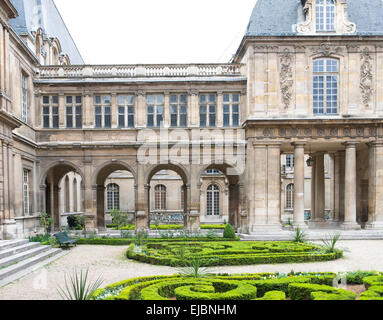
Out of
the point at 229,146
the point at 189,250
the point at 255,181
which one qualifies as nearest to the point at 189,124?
the point at 229,146

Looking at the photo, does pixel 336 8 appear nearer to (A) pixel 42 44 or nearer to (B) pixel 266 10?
(B) pixel 266 10

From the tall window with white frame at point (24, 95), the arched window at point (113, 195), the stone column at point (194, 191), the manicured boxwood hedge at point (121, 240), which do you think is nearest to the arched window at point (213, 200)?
the arched window at point (113, 195)

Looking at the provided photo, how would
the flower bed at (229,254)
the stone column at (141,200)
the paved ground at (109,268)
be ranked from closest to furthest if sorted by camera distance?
the paved ground at (109,268) < the flower bed at (229,254) < the stone column at (141,200)

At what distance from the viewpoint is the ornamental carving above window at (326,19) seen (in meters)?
23.3

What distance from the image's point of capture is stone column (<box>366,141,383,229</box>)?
22.8 metres

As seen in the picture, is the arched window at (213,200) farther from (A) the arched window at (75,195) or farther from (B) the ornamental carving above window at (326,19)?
(B) the ornamental carving above window at (326,19)

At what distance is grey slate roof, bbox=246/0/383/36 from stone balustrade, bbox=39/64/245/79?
258cm

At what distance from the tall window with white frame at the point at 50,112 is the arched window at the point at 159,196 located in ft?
51.4

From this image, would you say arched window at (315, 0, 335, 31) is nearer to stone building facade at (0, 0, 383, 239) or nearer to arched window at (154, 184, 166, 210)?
stone building facade at (0, 0, 383, 239)

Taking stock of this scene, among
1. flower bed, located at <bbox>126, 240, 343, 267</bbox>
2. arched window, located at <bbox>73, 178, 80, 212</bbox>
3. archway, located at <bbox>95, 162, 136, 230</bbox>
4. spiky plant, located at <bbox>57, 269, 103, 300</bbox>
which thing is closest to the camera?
spiky plant, located at <bbox>57, 269, 103, 300</bbox>

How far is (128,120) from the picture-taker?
24.6 metres

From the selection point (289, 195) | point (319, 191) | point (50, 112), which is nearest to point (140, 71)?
point (50, 112)

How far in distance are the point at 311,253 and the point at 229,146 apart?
986 cm

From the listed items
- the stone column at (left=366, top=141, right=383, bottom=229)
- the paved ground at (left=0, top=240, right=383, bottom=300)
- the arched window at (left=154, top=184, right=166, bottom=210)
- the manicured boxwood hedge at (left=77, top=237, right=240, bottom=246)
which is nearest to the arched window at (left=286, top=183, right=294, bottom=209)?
the arched window at (left=154, top=184, right=166, bottom=210)
